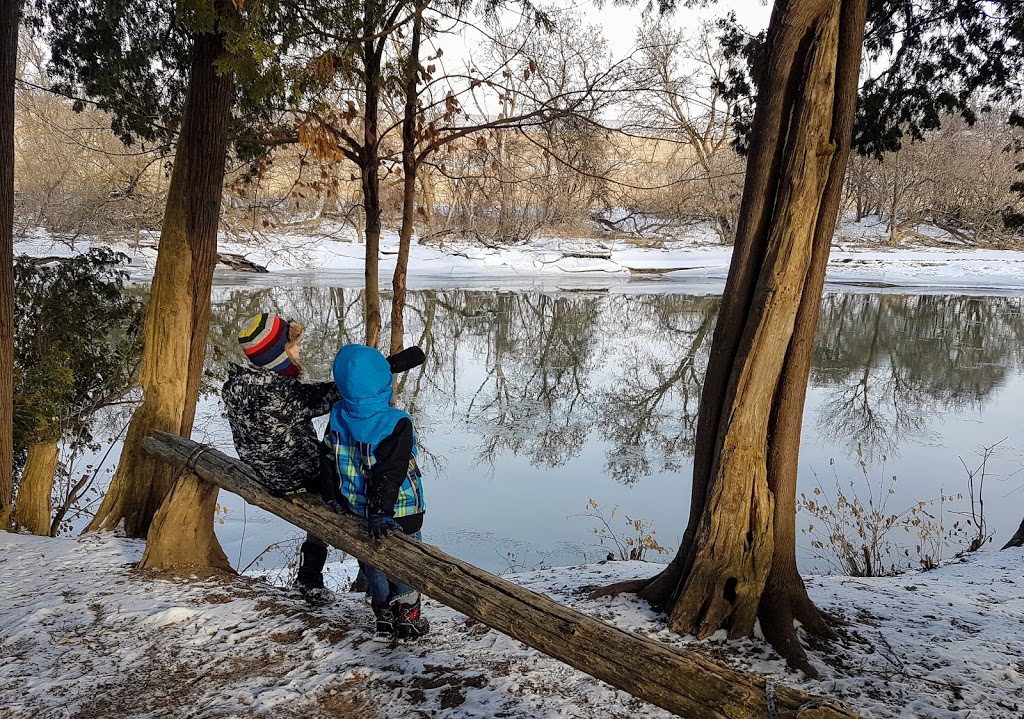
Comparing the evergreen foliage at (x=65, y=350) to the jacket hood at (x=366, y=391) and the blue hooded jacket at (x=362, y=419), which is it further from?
the jacket hood at (x=366, y=391)

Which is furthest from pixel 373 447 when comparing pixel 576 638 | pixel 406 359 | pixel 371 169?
pixel 371 169

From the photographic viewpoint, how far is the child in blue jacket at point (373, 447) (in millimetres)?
2996

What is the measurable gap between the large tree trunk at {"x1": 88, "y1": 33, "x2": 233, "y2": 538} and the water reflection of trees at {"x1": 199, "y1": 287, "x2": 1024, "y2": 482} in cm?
289

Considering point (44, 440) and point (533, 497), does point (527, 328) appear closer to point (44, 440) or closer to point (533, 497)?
point (533, 497)

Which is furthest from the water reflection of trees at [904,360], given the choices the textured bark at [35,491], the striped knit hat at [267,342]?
the textured bark at [35,491]

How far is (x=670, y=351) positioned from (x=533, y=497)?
7.14m

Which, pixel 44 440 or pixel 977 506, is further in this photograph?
pixel 977 506

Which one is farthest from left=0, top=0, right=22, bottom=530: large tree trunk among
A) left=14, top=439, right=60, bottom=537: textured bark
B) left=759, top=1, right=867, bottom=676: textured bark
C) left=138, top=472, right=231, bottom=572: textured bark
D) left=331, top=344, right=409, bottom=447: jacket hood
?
left=759, top=1, right=867, bottom=676: textured bark

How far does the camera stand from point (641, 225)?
3206cm

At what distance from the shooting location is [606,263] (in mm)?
26750

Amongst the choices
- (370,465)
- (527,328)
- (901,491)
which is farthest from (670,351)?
(370,465)

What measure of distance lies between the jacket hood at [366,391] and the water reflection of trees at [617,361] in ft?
16.8

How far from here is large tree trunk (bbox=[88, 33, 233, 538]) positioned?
4719 mm

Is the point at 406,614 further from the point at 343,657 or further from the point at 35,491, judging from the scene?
the point at 35,491
